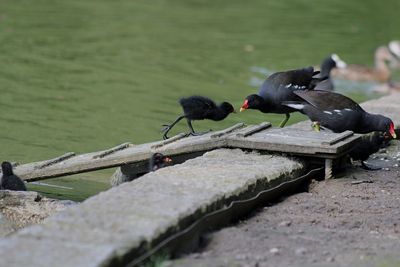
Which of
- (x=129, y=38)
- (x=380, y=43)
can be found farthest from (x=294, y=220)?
(x=380, y=43)

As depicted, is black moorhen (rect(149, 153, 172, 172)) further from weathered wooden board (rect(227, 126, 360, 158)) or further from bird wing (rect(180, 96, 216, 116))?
bird wing (rect(180, 96, 216, 116))

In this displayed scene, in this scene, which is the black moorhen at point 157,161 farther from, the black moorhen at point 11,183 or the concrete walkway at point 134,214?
the black moorhen at point 11,183

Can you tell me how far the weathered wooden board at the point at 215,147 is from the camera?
29.3 ft

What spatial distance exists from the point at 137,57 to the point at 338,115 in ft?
35.5

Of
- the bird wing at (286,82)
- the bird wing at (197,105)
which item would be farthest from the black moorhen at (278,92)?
the bird wing at (197,105)

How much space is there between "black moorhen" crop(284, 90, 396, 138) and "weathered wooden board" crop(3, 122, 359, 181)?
53 centimetres

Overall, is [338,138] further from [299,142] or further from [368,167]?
[368,167]

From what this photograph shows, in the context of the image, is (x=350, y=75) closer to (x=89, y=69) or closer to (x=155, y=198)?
(x=89, y=69)

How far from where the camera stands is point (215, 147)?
927cm

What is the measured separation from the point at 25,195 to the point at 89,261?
11.4ft

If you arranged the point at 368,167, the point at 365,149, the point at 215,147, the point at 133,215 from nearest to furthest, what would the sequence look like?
the point at 133,215
the point at 215,147
the point at 365,149
the point at 368,167

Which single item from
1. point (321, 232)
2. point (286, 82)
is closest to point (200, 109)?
point (286, 82)

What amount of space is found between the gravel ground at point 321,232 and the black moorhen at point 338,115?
88 centimetres

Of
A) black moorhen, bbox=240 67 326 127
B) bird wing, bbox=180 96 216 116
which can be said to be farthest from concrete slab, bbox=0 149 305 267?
black moorhen, bbox=240 67 326 127
